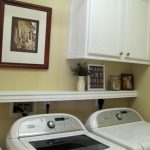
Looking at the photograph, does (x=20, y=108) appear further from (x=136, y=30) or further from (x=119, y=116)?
(x=136, y=30)

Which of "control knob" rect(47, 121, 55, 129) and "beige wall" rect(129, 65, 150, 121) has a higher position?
→ "beige wall" rect(129, 65, 150, 121)

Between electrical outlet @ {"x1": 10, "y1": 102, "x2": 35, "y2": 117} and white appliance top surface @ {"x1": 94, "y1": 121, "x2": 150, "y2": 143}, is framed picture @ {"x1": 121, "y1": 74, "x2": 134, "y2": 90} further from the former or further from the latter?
electrical outlet @ {"x1": 10, "y1": 102, "x2": 35, "y2": 117}

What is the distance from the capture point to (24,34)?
175 centimetres

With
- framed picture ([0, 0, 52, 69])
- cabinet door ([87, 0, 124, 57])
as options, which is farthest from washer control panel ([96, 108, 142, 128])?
framed picture ([0, 0, 52, 69])

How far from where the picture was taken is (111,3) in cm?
188

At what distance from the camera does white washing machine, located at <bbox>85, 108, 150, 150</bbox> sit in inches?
59.7

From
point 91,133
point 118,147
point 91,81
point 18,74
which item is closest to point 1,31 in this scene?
point 18,74

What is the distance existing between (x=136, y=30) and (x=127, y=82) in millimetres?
588

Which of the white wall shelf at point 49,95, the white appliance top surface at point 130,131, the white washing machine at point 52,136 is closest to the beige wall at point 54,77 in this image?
the white wall shelf at point 49,95

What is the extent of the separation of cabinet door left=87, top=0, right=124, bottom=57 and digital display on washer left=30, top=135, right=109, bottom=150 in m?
0.70

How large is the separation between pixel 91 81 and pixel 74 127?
539mm

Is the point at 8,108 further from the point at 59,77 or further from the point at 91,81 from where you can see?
the point at 91,81

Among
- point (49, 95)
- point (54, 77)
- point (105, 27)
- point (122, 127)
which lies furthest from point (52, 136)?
point (105, 27)

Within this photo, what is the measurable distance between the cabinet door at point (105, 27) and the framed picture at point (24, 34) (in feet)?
1.24
